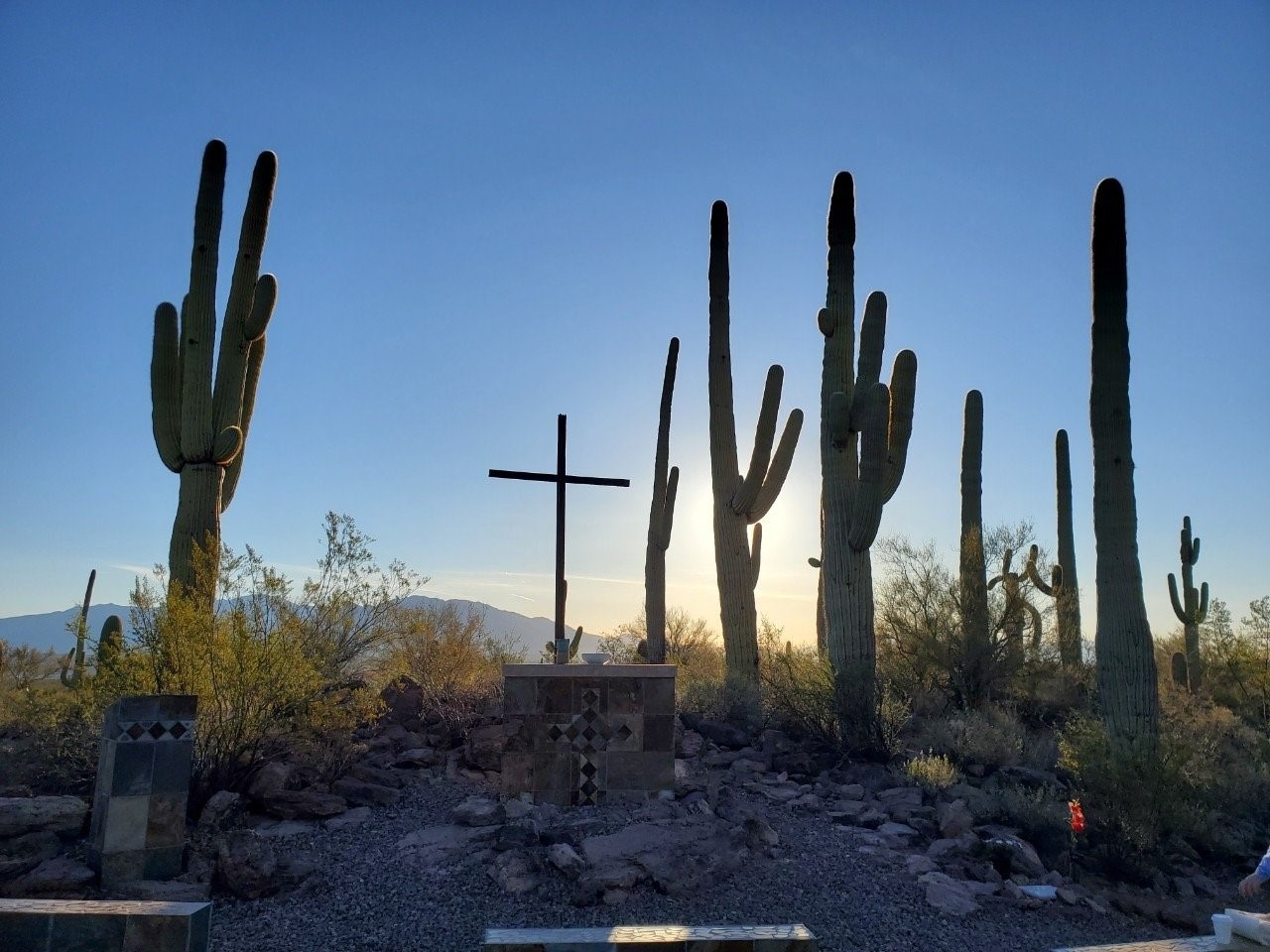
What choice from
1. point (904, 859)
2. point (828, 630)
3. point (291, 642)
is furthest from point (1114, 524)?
→ point (291, 642)

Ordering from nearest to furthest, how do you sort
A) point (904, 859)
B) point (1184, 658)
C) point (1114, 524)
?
point (904, 859), point (1114, 524), point (1184, 658)

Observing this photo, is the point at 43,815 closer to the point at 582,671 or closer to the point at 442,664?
the point at 582,671

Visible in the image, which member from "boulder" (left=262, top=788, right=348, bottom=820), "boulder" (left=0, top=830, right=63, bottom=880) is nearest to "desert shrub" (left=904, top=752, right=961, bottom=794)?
"boulder" (left=262, top=788, right=348, bottom=820)

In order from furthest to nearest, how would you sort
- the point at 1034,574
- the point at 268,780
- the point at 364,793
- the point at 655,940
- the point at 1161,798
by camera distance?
1. the point at 1034,574
2. the point at 1161,798
3. the point at 364,793
4. the point at 268,780
5. the point at 655,940

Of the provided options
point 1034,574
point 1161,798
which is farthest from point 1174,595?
point 1161,798

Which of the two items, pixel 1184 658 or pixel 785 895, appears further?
pixel 1184 658

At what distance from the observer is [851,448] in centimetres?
1442

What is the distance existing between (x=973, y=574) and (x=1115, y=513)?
17.2 feet

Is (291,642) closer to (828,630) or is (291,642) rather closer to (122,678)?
(122,678)

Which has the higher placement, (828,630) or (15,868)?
(828,630)

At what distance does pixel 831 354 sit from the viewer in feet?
48.8

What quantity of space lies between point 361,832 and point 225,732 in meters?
1.69

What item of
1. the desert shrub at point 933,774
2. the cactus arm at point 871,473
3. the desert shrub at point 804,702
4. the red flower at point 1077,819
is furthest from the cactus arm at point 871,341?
the red flower at point 1077,819

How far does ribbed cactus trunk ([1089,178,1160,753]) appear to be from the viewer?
1161 cm
